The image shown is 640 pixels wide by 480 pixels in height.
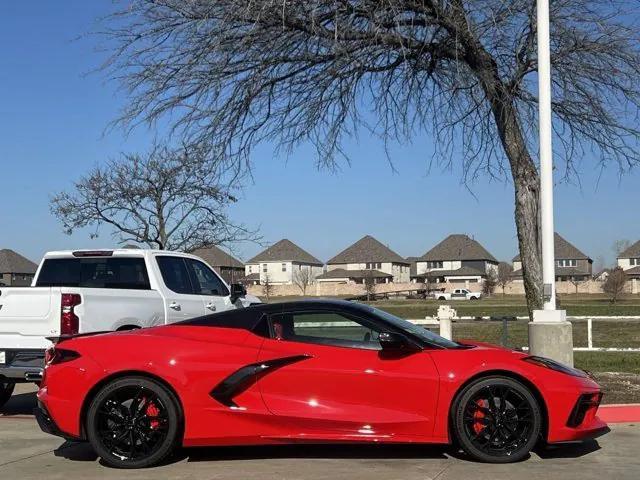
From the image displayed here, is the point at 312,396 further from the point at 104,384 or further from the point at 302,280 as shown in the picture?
the point at 302,280

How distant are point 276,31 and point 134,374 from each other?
5.57m

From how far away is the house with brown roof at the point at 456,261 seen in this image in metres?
113

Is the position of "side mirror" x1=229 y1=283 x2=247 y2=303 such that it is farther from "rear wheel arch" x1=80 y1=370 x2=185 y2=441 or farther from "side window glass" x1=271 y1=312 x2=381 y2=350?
"rear wheel arch" x1=80 y1=370 x2=185 y2=441

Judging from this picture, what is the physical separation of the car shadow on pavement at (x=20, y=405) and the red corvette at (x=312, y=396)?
3.64 metres

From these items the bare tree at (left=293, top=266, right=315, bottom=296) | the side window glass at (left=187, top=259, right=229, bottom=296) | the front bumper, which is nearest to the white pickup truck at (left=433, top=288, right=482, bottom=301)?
the bare tree at (left=293, top=266, right=315, bottom=296)

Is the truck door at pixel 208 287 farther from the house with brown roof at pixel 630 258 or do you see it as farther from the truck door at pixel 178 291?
the house with brown roof at pixel 630 258

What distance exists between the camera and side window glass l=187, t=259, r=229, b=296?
33.7 ft

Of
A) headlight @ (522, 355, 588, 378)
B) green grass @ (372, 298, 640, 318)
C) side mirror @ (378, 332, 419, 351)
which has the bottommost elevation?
green grass @ (372, 298, 640, 318)

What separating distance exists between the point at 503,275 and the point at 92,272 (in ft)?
319

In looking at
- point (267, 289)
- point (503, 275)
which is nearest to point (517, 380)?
point (267, 289)

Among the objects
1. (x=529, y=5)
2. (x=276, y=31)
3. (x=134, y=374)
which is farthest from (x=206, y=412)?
(x=529, y=5)

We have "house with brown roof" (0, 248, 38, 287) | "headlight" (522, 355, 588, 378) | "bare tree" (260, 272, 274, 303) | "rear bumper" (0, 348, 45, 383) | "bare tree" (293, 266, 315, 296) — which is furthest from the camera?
"bare tree" (293, 266, 315, 296)

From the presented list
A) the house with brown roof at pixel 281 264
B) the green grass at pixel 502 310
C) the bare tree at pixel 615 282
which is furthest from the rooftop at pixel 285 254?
the green grass at pixel 502 310

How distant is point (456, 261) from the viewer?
117m
